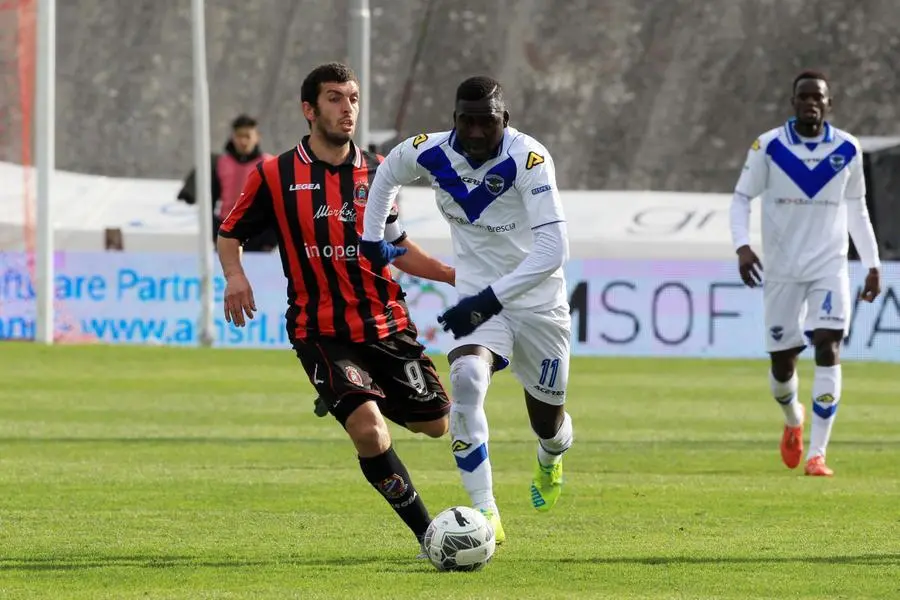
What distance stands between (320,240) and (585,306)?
44.4ft

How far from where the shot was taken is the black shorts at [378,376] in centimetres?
720

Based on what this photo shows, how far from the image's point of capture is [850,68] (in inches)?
1519

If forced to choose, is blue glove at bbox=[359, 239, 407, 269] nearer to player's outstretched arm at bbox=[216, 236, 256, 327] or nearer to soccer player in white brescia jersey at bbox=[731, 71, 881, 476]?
player's outstretched arm at bbox=[216, 236, 256, 327]

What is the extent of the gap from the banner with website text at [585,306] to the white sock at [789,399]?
9343 millimetres

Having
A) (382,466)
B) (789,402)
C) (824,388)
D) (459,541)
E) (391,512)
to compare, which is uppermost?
(382,466)

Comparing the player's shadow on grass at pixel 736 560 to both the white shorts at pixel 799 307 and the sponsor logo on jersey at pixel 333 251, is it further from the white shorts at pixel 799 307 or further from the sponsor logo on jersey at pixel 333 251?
the white shorts at pixel 799 307

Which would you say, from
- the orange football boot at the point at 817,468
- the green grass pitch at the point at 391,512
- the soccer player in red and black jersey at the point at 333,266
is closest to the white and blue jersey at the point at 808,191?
the orange football boot at the point at 817,468

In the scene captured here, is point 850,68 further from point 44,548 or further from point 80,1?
point 44,548

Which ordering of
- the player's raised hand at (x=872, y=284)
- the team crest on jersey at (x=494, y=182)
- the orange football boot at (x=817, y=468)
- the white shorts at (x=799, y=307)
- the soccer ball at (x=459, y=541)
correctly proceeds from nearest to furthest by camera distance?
the soccer ball at (x=459, y=541), the team crest on jersey at (x=494, y=182), the orange football boot at (x=817, y=468), the player's raised hand at (x=872, y=284), the white shorts at (x=799, y=307)

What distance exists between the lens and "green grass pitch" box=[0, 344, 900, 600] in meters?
6.62

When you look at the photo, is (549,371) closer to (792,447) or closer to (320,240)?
(320,240)

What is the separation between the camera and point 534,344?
7.71 m

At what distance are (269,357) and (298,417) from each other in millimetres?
5948

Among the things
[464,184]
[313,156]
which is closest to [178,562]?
[313,156]
